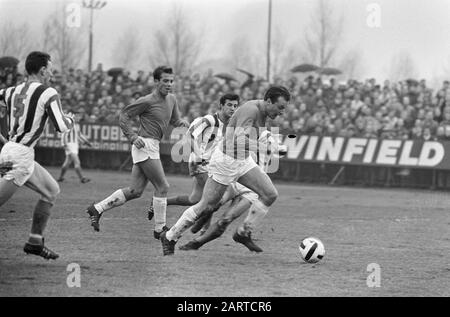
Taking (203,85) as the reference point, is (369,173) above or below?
below

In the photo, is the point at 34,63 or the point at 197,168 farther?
the point at 197,168

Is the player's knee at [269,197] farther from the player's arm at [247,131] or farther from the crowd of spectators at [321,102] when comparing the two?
the crowd of spectators at [321,102]

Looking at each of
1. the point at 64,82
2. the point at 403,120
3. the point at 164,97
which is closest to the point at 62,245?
the point at 164,97

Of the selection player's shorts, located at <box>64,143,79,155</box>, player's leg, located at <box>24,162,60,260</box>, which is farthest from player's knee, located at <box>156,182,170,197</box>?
player's shorts, located at <box>64,143,79,155</box>

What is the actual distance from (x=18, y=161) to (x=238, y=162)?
109 inches

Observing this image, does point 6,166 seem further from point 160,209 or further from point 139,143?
point 160,209

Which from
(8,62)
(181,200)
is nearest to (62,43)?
(8,62)

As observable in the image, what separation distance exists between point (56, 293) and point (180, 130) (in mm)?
22129

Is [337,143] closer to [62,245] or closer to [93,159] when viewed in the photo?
[93,159]

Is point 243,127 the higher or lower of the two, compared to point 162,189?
higher

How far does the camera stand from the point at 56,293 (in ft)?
25.7

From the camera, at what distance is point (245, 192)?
491 inches

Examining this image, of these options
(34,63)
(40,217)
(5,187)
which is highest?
(34,63)

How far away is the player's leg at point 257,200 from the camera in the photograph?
35.9ft
